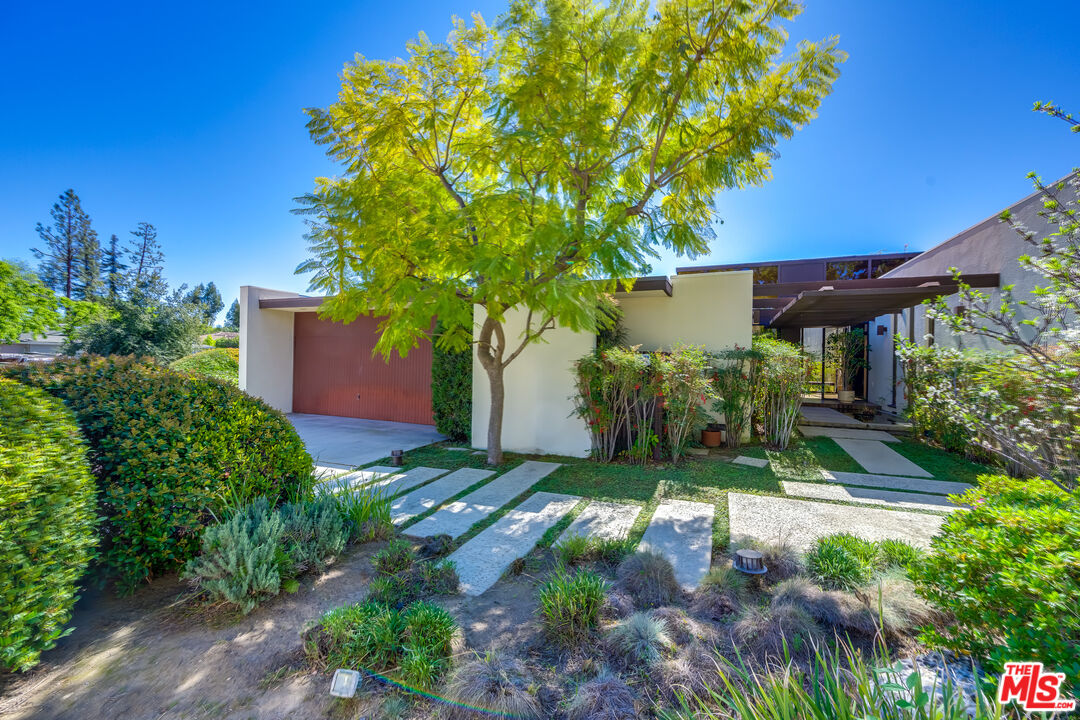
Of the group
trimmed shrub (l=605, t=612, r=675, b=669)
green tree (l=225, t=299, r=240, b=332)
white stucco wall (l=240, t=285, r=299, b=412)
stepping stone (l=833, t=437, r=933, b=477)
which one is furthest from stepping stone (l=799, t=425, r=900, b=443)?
green tree (l=225, t=299, r=240, b=332)

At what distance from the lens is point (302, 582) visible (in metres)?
2.98

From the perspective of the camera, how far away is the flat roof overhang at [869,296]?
7.60 m

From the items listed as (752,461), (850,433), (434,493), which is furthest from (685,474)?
(850,433)

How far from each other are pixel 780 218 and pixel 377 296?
962cm

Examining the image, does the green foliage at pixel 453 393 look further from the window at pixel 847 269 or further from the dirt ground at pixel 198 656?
the window at pixel 847 269

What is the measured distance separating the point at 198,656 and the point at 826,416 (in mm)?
13104

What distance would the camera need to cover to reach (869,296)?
27.3ft

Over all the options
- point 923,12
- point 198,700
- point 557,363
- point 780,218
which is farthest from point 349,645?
point 780,218

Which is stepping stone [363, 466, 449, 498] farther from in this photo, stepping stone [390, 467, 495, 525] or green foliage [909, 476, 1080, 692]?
green foliage [909, 476, 1080, 692]

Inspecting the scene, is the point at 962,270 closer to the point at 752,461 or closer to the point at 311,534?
the point at 752,461

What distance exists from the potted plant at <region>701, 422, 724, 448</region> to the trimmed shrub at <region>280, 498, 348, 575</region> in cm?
633

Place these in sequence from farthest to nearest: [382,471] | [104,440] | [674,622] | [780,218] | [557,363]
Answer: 1. [780,218]
2. [557,363]
3. [382,471]
4. [104,440]
5. [674,622]

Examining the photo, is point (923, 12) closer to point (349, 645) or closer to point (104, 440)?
point (349, 645)

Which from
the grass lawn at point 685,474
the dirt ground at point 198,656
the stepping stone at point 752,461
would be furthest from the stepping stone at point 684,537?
the stepping stone at point 752,461
